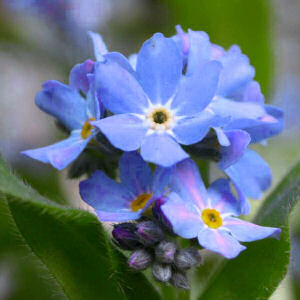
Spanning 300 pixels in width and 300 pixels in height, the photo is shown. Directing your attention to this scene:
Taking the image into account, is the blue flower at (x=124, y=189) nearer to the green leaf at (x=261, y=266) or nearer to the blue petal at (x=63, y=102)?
the blue petal at (x=63, y=102)

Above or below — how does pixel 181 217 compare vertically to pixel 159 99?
below

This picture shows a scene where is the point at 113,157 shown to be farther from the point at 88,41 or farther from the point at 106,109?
the point at 88,41

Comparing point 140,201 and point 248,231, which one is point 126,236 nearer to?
point 140,201

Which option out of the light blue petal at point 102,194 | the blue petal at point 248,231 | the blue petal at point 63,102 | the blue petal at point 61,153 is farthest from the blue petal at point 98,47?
the blue petal at point 248,231

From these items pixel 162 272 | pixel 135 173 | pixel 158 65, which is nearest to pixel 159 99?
pixel 158 65

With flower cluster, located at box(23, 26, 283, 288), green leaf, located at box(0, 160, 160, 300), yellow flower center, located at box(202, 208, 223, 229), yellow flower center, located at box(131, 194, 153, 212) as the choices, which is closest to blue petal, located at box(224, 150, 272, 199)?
flower cluster, located at box(23, 26, 283, 288)

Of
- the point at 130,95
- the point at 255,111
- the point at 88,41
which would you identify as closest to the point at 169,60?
the point at 130,95

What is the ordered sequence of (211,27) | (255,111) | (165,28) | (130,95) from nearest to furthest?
1. (130,95)
2. (255,111)
3. (211,27)
4. (165,28)
